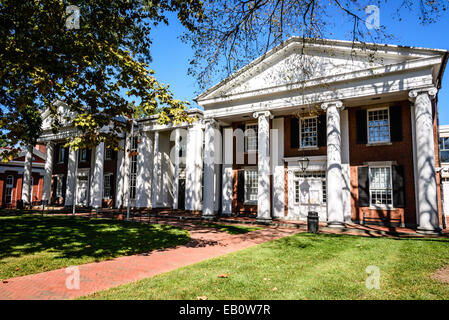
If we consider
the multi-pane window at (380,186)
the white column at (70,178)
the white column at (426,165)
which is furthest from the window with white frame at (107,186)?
the white column at (426,165)

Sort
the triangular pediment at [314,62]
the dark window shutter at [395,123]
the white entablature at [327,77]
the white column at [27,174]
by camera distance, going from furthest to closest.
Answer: the white column at [27,174] → the dark window shutter at [395,123] → the triangular pediment at [314,62] → the white entablature at [327,77]

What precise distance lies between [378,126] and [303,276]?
12594mm

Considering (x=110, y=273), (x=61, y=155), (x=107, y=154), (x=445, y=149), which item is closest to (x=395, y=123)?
(x=445, y=149)

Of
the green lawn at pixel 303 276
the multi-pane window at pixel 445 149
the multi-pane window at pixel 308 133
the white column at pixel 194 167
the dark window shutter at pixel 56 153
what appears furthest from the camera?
the dark window shutter at pixel 56 153

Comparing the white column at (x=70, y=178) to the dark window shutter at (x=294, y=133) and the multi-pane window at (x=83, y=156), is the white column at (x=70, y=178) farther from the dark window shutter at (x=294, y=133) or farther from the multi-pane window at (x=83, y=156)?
the dark window shutter at (x=294, y=133)

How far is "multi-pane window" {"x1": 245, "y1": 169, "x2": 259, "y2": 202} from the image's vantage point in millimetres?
19172

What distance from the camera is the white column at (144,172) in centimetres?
2395

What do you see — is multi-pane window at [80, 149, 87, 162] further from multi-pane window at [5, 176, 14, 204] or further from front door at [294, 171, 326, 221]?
front door at [294, 171, 326, 221]

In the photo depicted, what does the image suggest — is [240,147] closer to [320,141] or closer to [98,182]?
[320,141]

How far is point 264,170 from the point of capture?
53.8 feet

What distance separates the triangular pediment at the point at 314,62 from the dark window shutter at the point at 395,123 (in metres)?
2.57
